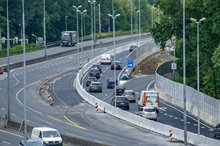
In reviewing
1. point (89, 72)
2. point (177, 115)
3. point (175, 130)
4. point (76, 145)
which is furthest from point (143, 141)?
point (89, 72)

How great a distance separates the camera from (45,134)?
60750mm

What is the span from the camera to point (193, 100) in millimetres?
90062

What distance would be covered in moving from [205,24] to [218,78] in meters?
6.79

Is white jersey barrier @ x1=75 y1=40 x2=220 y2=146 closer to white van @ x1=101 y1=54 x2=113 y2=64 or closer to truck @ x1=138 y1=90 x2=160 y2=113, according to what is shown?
truck @ x1=138 y1=90 x2=160 y2=113

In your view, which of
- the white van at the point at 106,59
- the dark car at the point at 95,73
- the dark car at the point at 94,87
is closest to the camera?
the dark car at the point at 94,87

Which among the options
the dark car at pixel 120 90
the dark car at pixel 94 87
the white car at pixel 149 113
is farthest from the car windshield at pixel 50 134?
the dark car at pixel 94 87

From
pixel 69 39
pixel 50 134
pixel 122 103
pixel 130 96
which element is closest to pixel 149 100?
pixel 122 103

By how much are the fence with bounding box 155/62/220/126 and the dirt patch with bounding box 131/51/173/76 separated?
2747cm

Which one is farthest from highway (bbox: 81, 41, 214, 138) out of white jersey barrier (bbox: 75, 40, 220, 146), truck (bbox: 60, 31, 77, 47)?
truck (bbox: 60, 31, 77, 47)

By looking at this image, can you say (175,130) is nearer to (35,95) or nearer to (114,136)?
(114,136)

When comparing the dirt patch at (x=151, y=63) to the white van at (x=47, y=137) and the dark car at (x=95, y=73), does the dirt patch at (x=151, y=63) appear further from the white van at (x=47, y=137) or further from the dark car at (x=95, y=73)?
the white van at (x=47, y=137)

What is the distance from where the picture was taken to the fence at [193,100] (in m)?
81.2

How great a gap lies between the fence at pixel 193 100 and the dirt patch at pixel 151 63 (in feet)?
90.1

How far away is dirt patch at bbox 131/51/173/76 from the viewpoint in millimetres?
141725
